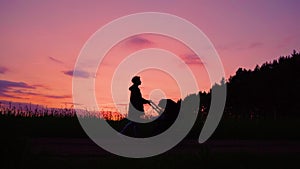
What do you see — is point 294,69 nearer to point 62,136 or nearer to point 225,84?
point 225,84

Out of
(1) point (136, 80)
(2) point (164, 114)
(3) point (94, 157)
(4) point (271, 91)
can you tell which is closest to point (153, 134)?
(2) point (164, 114)

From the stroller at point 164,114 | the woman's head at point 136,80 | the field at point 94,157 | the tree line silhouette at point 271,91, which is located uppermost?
the tree line silhouette at point 271,91

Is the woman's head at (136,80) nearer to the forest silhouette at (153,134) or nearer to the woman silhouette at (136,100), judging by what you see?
the woman silhouette at (136,100)

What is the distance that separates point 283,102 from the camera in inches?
2603

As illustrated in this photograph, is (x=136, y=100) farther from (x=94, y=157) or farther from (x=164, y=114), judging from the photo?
(x=94, y=157)

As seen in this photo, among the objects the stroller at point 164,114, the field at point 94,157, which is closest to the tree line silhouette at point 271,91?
the stroller at point 164,114

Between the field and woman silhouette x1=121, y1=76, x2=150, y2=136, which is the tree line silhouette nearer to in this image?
woman silhouette x1=121, y1=76, x2=150, y2=136

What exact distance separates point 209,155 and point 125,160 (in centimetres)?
229

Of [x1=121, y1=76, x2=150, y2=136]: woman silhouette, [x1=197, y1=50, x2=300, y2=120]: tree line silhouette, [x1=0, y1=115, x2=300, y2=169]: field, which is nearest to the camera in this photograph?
[x1=0, y1=115, x2=300, y2=169]: field

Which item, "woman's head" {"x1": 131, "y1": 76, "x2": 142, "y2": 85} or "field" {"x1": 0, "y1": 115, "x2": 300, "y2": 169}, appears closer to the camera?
"field" {"x1": 0, "y1": 115, "x2": 300, "y2": 169}

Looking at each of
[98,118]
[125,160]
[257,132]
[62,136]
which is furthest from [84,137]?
[125,160]

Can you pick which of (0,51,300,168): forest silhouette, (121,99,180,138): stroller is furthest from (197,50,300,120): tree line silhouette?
(121,99,180,138): stroller

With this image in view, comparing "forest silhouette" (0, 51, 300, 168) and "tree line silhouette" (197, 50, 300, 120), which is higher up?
"tree line silhouette" (197, 50, 300, 120)

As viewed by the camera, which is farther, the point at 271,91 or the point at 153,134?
the point at 271,91
